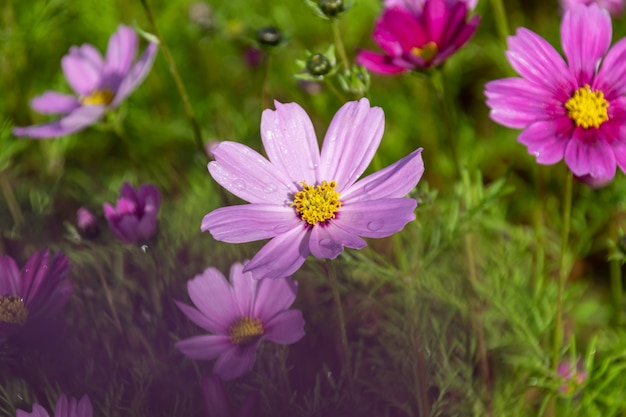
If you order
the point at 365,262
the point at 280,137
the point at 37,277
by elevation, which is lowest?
the point at 365,262

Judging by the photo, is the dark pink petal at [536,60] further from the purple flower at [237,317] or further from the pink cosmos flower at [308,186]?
the purple flower at [237,317]

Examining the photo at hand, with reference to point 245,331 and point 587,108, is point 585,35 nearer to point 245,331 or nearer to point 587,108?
point 587,108

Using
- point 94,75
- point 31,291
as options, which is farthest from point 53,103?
point 31,291

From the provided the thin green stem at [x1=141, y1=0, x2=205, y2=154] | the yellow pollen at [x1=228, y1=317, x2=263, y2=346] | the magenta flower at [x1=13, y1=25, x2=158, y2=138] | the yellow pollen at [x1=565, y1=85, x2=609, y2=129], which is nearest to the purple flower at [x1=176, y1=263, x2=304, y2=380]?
the yellow pollen at [x1=228, y1=317, x2=263, y2=346]

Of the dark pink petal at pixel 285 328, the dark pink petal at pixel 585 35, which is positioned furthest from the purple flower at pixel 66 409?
the dark pink petal at pixel 585 35

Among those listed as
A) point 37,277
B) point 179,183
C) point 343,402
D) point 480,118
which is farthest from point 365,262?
point 480,118

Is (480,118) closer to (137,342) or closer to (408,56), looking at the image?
(408,56)
